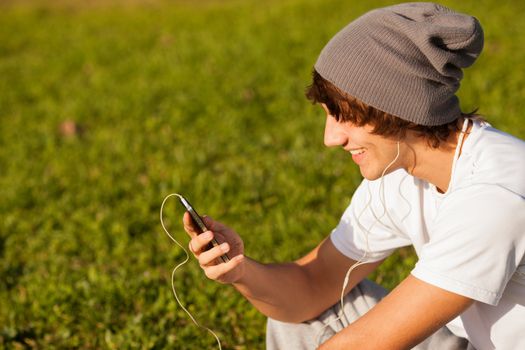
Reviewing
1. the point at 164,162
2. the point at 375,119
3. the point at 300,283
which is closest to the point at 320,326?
the point at 300,283

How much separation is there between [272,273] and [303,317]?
0.79ft

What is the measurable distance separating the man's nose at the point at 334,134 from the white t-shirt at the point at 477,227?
0.99ft

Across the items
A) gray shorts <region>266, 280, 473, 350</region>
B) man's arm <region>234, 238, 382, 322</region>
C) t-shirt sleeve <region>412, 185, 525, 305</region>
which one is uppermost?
t-shirt sleeve <region>412, 185, 525, 305</region>

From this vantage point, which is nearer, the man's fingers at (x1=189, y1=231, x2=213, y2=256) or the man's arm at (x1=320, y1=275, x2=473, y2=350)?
the man's arm at (x1=320, y1=275, x2=473, y2=350)

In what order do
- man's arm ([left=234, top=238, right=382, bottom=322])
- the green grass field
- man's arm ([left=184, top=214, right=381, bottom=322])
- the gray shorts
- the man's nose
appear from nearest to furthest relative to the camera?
the man's nose, man's arm ([left=184, top=214, right=381, bottom=322]), man's arm ([left=234, top=238, right=382, bottom=322]), the gray shorts, the green grass field

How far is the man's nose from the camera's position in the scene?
7.82ft

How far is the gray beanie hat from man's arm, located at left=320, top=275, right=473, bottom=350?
55 cm

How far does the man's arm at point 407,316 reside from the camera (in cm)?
201

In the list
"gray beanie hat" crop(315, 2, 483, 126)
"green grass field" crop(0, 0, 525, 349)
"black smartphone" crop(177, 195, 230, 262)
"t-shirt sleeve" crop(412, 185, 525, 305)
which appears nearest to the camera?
"t-shirt sleeve" crop(412, 185, 525, 305)

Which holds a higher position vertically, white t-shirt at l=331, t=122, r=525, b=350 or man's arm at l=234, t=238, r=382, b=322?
white t-shirt at l=331, t=122, r=525, b=350

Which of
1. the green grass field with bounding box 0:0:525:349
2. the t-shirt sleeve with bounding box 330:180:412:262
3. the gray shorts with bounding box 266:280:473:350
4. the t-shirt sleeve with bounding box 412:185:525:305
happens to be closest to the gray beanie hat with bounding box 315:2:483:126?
the t-shirt sleeve with bounding box 412:185:525:305

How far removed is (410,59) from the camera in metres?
2.16

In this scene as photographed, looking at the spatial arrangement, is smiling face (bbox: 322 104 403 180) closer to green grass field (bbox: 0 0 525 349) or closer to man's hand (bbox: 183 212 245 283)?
man's hand (bbox: 183 212 245 283)

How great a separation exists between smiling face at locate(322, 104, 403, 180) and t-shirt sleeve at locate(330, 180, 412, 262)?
0.87 ft
